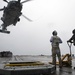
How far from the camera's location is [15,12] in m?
29.1

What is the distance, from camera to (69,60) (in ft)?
45.4

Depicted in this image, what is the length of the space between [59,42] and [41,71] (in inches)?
202

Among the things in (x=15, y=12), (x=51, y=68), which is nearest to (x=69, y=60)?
(x=51, y=68)

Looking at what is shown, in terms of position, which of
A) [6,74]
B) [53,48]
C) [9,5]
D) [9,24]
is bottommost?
[6,74]

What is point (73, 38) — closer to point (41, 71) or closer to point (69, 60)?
point (69, 60)

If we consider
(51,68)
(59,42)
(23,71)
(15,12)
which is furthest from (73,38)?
(15,12)

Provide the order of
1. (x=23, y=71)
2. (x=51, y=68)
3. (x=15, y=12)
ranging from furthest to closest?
(x=15, y=12) → (x=51, y=68) → (x=23, y=71)

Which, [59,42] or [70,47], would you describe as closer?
[59,42]

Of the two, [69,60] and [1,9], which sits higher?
[1,9]

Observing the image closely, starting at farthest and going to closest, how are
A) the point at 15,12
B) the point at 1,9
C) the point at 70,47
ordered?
the point at 1,9
the point at 15,12
the point at 70,47

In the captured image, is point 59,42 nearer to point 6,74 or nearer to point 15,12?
point 6,74

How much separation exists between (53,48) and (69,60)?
2.17 metres

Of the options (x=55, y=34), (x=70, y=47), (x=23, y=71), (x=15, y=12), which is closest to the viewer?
(x=23, y=71)

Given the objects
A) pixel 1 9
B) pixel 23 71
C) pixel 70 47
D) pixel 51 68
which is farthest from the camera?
pixel 1 9
